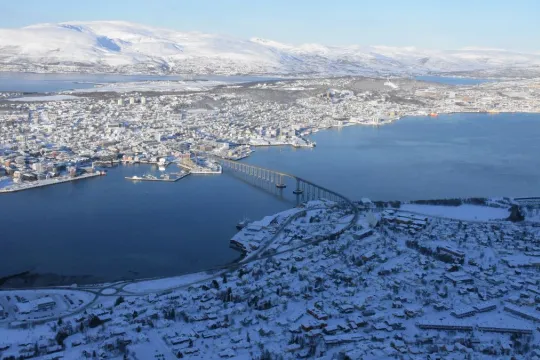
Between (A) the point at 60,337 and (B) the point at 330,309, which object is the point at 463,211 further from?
(A) the point at 60,337

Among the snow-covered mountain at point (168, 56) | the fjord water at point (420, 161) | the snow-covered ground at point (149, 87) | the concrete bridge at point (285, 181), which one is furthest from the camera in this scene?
the snow-covered mountain at point (168, 56)

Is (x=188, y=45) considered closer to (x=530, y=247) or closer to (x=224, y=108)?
(x=224, y=108)

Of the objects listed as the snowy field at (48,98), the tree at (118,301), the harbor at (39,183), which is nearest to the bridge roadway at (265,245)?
the tree at (118,301)

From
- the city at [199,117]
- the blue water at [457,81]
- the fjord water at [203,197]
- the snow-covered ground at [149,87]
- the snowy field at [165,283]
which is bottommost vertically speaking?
the snowy field at [165,283]

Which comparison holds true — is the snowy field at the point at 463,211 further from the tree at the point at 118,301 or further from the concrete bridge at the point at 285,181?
the tree at the point at 118,301

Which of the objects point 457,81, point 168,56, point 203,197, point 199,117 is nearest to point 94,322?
point 203,197

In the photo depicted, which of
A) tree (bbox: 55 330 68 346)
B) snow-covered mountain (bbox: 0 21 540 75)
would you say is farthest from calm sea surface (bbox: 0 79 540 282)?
snow-covered mountain (bbox: 0 21 540 75)

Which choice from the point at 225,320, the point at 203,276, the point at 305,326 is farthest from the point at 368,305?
the point at 203,276
